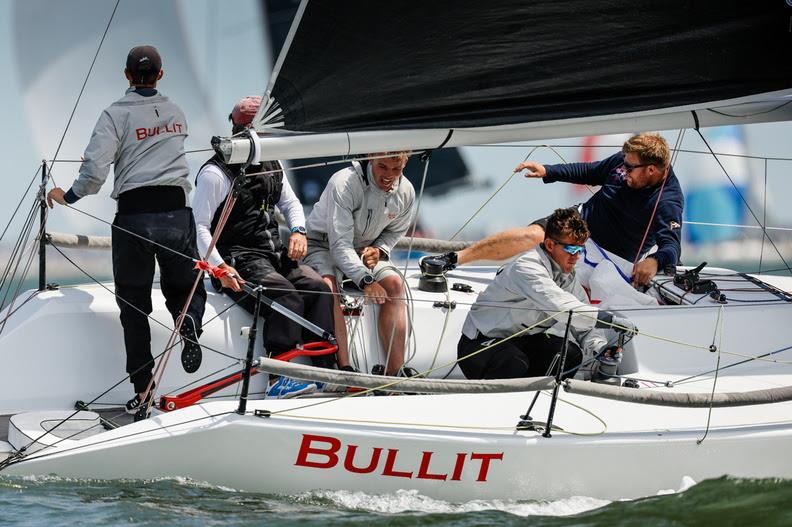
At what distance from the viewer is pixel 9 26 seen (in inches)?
362

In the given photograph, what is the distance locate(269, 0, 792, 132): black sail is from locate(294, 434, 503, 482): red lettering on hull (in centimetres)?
→ 98

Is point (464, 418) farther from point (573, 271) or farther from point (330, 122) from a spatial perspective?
point (330, 122)

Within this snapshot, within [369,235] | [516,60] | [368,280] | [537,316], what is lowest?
[537,316]

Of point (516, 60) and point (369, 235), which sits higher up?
point (516, 60)

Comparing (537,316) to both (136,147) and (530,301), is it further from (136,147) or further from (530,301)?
(136,147)

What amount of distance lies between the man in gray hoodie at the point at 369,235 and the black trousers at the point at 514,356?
35cm

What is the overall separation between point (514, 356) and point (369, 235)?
90 centimetres

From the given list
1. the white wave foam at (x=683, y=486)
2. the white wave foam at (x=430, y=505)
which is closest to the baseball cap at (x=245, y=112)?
the white wave foam at (x=430, y=505)

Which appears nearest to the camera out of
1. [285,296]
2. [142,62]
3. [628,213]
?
[142,62]

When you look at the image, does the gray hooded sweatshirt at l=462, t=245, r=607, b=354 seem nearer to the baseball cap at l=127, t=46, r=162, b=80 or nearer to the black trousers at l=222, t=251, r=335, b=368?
the black trousers at l=222, t=251, r=335, b=368

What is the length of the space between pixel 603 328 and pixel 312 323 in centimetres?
110

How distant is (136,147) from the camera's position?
4176mm

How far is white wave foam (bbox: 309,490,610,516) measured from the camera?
3.58 m

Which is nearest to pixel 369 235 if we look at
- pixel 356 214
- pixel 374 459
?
pixel 356 214
